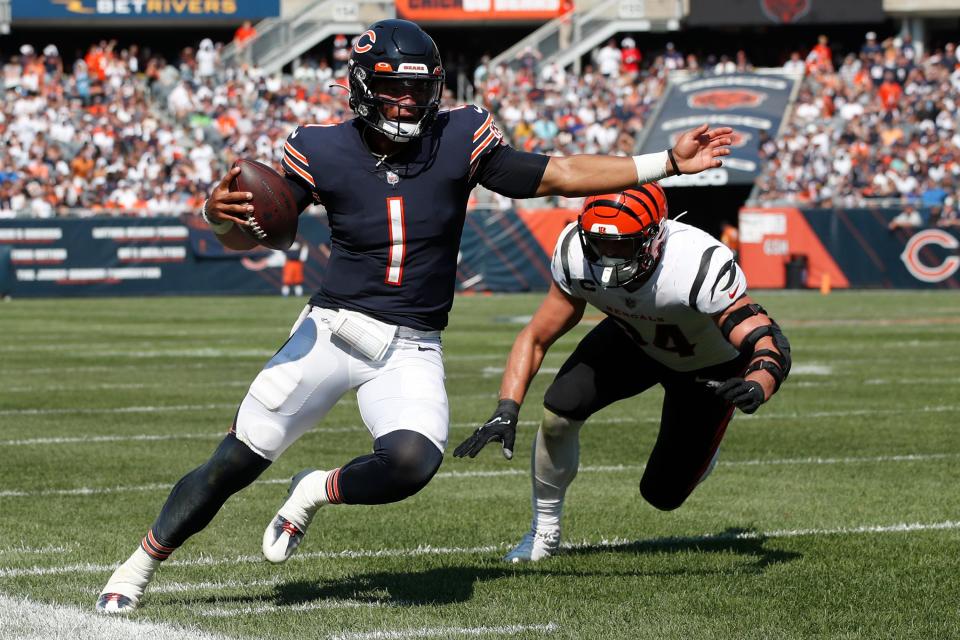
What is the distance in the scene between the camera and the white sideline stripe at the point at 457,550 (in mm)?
5195

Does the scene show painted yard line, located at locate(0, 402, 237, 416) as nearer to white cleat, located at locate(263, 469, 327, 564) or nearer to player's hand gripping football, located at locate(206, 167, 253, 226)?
white cleat, located at locate(263, 469, 327, 564)

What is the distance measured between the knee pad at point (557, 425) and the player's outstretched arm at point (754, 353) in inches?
30.3

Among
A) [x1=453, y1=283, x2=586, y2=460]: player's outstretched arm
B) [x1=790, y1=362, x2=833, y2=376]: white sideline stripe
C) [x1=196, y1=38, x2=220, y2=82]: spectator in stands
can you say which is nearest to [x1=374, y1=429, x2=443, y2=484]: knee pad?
[x1=453, y1=283, x2=586, y2=460]: player's outstretched arm

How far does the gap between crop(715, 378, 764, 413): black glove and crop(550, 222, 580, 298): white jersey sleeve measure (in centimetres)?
88

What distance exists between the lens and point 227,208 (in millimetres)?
4488

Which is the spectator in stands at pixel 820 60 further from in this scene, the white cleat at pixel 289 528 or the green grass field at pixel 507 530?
the white cleat at pixel 289 528

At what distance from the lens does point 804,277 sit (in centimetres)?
2612

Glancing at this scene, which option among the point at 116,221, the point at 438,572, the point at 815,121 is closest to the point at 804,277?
the point at 815,121

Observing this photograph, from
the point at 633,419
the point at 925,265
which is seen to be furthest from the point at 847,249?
the point at 633,419

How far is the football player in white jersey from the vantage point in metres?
5.07

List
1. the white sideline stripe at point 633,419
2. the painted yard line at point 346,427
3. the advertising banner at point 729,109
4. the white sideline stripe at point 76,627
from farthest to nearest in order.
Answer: the advertising banner at point 729,109 → the white sideline stripe at point 633,419 → the painted yard line at point 346,427 → the white sideline stripe at point 76,627

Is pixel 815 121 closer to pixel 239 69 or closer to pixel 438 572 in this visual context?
pixel 239 69

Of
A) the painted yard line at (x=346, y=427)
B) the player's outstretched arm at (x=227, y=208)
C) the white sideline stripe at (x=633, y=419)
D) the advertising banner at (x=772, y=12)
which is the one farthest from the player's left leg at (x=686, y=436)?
the advertising banner at (x=772, y=12)

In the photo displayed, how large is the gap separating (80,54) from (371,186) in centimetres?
3350
